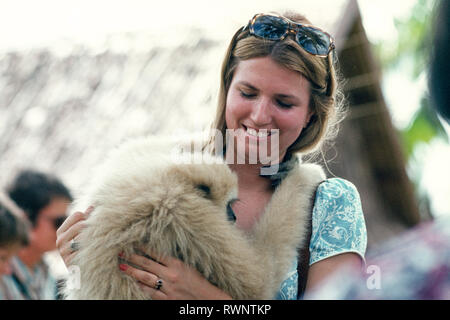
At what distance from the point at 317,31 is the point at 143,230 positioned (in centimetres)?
89

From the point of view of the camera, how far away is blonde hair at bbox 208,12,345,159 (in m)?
1.51

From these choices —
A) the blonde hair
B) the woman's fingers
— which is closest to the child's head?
the woman's fingers

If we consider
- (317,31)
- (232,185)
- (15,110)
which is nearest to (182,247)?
(232,185)

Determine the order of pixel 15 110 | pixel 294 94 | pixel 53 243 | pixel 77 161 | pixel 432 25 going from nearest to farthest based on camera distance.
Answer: pixel 432 25
pixel 294 94
pixel 53 243
pixel 77 161
pixel 15 110

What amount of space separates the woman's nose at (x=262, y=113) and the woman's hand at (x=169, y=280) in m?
0.52

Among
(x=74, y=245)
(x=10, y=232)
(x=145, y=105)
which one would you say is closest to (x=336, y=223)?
(x=74, y=245)

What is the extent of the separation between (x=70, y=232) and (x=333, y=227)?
2.68 ft

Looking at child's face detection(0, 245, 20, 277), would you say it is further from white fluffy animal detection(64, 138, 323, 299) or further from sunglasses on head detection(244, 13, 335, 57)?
sunglasses on head detection(244, 13, 335, 57)

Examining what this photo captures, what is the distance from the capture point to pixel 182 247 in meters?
1.29

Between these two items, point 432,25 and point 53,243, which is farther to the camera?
point 53,243

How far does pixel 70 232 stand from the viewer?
4.46 ft

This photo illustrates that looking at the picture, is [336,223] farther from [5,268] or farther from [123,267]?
[5,268]

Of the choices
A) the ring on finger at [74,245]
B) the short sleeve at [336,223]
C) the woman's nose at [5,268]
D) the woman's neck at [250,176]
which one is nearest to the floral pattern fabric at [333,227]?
the short sleeve at [336,223]

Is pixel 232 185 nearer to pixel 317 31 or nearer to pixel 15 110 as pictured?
pixel 317 31
